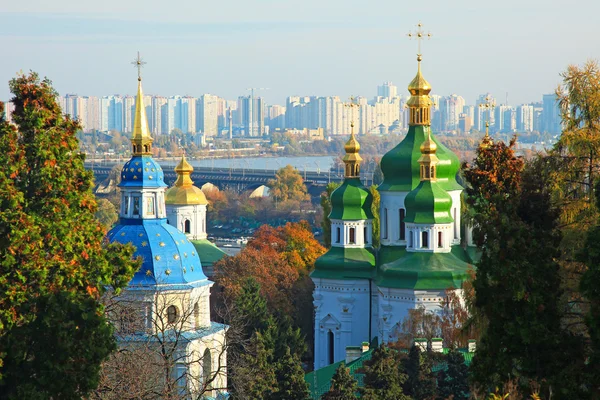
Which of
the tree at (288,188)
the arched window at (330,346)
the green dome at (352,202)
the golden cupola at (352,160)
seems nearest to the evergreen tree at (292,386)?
the arched window at (330,346)

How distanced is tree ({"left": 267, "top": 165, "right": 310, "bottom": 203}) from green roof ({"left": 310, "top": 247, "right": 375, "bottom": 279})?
4770cm

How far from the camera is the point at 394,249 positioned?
28453mm

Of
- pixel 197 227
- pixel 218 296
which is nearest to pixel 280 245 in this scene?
pixel 197 227

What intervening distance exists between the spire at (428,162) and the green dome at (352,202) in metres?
1.37

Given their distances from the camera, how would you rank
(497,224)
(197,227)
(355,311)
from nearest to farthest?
(497,224), (355,311), (197,227)

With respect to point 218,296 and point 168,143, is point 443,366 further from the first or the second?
point 168,143

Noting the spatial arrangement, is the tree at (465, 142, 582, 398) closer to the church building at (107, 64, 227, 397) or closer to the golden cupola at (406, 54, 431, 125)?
the church building at (107, 64, 227, 397)

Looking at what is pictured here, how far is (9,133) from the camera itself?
13.8 metres

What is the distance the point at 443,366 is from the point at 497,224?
7670mm

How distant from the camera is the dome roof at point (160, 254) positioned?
24047 millimetres

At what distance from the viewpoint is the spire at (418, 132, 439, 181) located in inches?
1093

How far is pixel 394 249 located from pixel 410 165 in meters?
1.60

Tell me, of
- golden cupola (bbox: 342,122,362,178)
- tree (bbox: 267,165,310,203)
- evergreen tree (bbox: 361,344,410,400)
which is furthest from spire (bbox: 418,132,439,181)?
tree (bbox: 267,165,310,203)

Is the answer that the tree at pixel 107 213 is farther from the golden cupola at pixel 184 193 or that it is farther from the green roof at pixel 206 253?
the green roof at pixel 206 253
